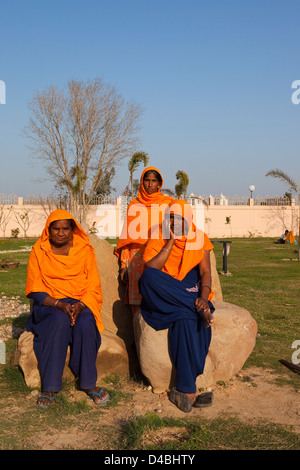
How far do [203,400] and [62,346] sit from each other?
1.20 m

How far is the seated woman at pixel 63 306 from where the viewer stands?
12.5 feet

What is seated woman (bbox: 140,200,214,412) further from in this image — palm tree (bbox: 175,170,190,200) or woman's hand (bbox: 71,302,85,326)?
palm tree (bbox: 175,170,190,200)

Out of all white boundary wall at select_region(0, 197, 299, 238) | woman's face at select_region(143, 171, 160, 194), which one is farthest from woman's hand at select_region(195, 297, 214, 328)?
white boundary wall at select_region(0, 197, 299, 238)

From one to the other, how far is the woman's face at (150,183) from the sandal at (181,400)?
2104mm

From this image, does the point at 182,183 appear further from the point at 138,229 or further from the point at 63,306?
the point at 63,306

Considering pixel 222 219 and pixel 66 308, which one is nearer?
pixel 66 308

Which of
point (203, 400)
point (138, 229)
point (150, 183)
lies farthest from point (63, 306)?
point (150, 183)

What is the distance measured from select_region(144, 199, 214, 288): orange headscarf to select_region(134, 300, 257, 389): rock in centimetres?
48

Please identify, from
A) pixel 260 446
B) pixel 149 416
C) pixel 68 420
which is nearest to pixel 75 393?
pixel 68 420

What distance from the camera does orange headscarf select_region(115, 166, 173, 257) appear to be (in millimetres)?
4766

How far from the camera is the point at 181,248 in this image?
4.19 metres

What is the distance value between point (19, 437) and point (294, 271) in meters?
10.0

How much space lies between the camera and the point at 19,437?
3.06 m

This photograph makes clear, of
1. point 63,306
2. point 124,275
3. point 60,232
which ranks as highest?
point 60,232
